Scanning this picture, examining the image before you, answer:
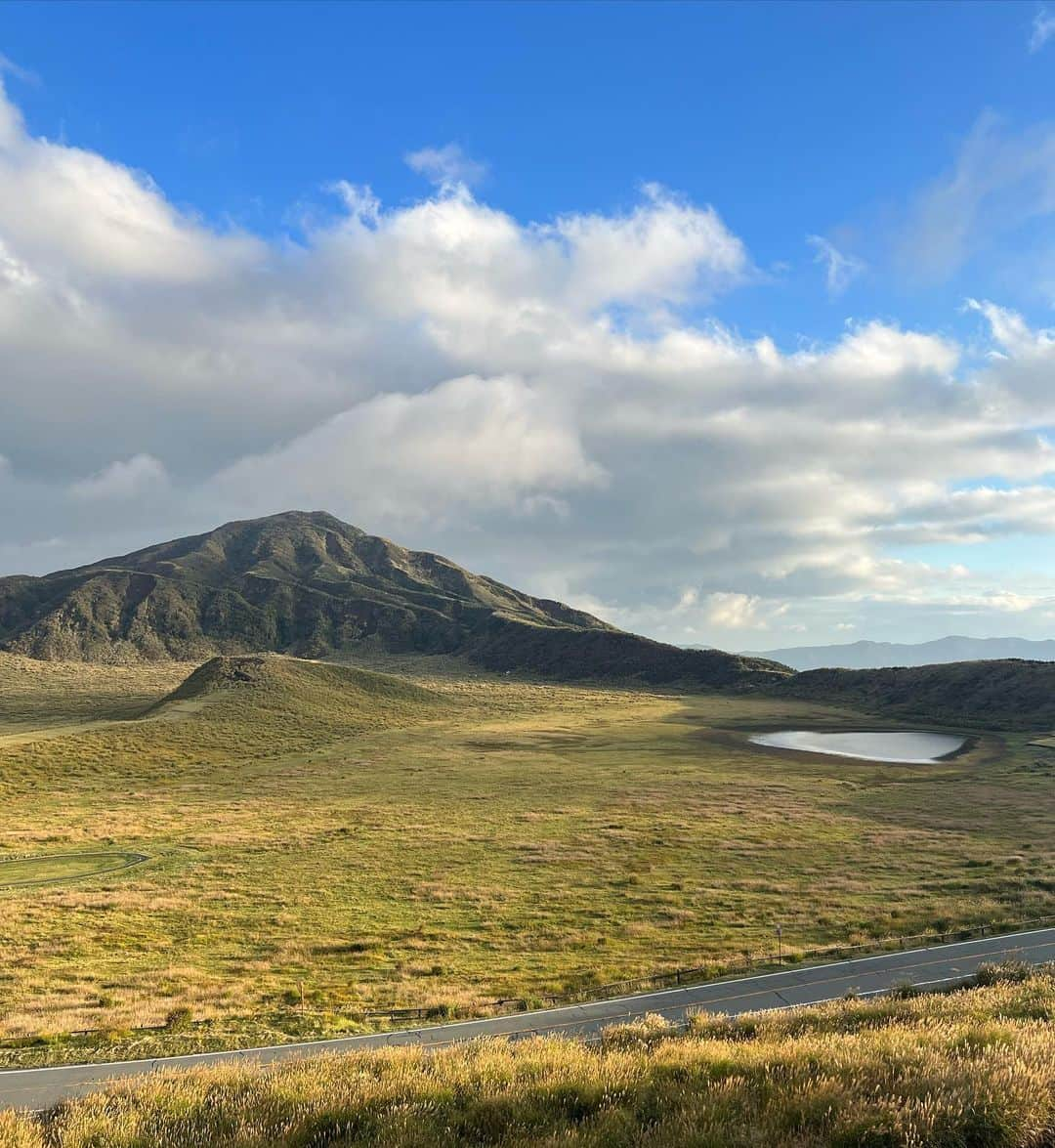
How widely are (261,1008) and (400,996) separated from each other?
4.38 meters

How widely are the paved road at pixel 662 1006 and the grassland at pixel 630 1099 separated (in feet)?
16.6

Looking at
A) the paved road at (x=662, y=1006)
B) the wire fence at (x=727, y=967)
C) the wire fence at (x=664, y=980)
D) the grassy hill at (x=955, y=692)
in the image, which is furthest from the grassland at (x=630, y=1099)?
the grassy hill at (x=955, y=692)

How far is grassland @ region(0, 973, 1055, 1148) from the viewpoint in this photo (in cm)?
788

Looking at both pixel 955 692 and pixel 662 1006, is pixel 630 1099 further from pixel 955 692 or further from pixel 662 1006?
pixel 955 692

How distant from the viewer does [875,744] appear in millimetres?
104688

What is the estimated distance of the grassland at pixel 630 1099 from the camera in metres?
7.88

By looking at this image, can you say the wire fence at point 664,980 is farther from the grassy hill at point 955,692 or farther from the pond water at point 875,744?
the grassy hill at point 955,692

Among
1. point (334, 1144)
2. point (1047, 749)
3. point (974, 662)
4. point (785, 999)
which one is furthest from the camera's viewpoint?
point (974, 662)

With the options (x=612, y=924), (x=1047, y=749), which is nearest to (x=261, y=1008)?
(x=612, y=924)

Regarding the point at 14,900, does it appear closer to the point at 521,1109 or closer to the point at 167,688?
the point at 521,1109

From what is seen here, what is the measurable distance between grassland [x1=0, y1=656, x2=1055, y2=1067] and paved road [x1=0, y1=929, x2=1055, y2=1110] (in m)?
1.62

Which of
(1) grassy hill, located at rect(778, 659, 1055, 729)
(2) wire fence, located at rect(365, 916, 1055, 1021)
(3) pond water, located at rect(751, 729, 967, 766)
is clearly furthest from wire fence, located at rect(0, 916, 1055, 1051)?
(1) grassy hill, located at rect(778, 659, 1055, 729)

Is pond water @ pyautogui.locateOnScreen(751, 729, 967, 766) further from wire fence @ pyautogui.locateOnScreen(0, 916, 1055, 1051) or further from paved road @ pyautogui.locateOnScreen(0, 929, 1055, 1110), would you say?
paved road @ pyautogui.locateOnScreen(0, 929, 1055, 1110)

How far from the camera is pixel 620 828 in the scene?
52781 mm
